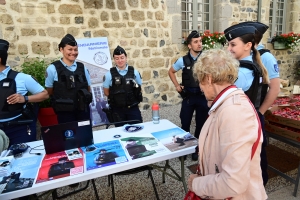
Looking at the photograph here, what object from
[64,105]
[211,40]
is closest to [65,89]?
[64,105]

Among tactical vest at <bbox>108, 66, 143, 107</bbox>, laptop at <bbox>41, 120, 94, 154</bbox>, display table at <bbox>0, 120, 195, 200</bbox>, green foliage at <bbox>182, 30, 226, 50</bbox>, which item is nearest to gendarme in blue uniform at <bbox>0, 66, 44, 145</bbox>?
display table at <bbox>0, 120, 195, 200</bbox>

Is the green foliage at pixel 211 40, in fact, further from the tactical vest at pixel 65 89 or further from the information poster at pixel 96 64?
the tactical vest at pixel 65 89

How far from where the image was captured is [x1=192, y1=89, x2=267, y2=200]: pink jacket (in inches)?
42.6

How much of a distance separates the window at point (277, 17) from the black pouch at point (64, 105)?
7.99 meters

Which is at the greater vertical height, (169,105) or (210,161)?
(210,161)

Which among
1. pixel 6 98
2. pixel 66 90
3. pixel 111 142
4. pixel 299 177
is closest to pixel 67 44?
pixel 66 90

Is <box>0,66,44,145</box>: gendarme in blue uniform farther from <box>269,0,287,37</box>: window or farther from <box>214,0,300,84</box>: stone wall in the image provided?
<box>269,0,287,37</box>: window

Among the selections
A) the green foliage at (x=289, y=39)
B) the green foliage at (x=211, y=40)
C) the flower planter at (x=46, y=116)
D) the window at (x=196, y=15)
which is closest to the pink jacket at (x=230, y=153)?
the flower planter at (x=46, y=116)

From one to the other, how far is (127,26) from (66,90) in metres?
2.90

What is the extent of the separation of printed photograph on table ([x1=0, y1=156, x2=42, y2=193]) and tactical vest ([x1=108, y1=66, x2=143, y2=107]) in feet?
4.67

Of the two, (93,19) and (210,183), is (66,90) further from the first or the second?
(93,19)

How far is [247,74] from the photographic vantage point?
1811 millimetres

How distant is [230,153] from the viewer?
3.53 feet

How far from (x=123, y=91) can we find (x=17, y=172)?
1.69 m
